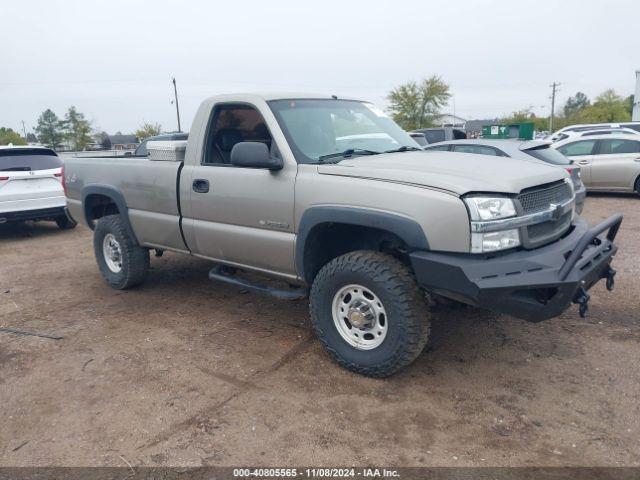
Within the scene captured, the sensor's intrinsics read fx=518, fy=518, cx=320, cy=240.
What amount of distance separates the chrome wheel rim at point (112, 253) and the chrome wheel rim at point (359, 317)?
120 inches

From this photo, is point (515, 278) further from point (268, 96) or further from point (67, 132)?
point (67, 132)

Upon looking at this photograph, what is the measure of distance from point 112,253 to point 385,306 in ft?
12.0

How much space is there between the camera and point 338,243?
398 centimetres

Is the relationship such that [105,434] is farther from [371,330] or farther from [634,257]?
[634,257]

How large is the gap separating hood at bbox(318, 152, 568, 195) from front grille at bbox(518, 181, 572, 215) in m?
0.05

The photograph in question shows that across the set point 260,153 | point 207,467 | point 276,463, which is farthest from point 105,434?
point 260,153

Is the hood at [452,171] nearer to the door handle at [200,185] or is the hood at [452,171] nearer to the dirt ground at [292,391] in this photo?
the door handle at [200,185]

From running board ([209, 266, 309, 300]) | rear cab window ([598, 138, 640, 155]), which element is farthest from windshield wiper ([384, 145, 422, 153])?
rear cab window ([598, 138, 640, 155])

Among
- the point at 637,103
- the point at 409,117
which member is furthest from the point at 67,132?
the point at 637,103

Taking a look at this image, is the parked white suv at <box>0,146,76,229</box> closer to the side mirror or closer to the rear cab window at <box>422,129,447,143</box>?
the side mirror

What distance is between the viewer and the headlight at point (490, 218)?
118 inches

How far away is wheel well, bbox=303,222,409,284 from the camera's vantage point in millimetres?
3720

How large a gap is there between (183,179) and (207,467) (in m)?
2.64

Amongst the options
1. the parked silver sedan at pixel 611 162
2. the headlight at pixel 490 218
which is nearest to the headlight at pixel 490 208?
the headlight at pixel 490 218
